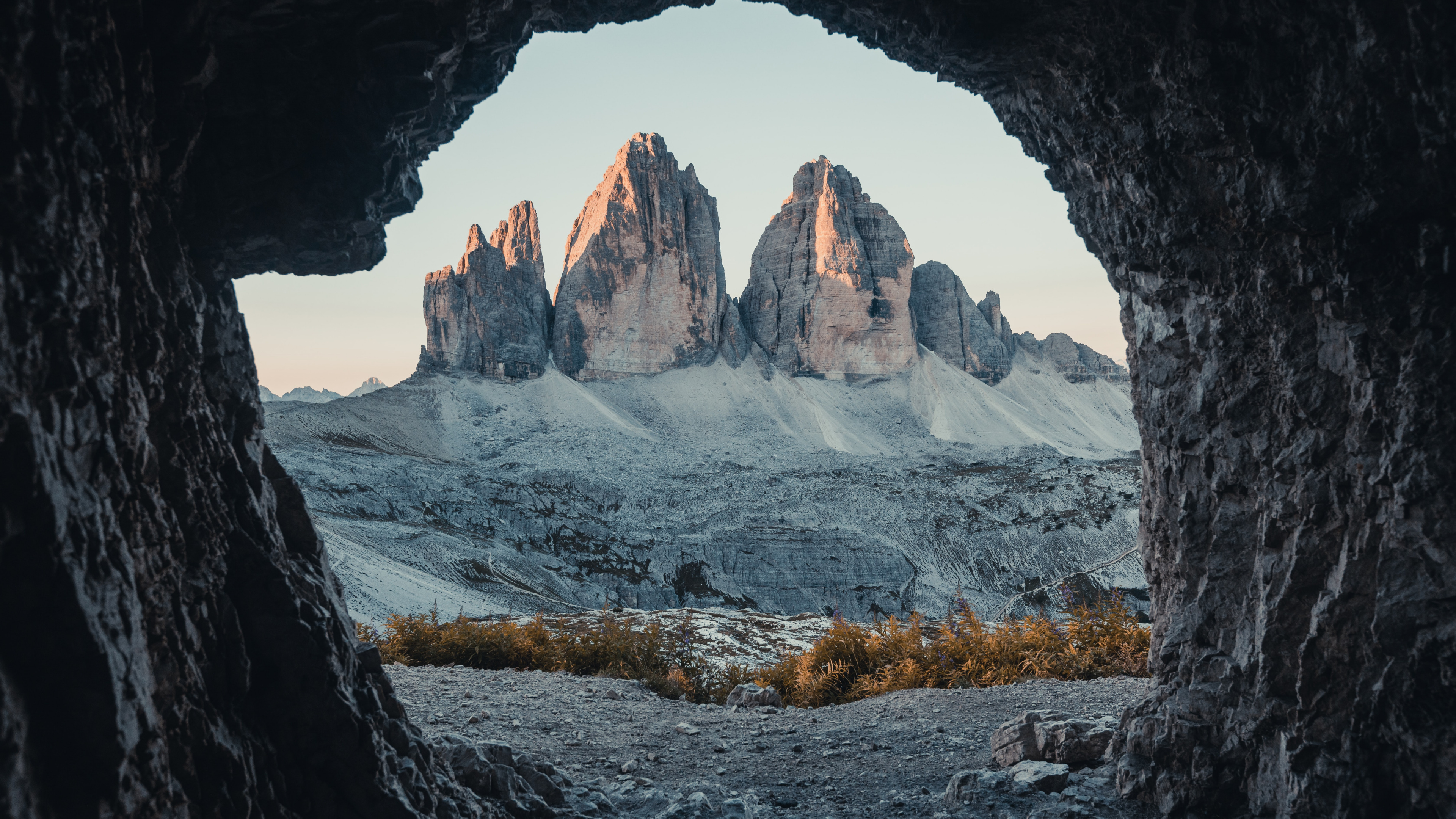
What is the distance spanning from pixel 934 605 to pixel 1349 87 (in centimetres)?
3321

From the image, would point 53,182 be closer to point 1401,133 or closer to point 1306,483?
point 1401,133

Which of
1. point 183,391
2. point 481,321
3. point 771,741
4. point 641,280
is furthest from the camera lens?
point 641,280

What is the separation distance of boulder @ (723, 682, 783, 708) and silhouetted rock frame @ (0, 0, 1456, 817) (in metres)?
3.89

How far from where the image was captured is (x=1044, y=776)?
452 cm

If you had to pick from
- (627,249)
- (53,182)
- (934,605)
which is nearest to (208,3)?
(53,182)

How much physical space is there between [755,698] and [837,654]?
63.2 inches

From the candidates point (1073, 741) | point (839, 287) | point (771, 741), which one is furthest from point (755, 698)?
point (839, 287)

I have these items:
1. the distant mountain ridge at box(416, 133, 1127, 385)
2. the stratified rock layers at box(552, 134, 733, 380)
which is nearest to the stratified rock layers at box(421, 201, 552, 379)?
the distant mountain ridge at box(416, 133, 1127, 385)

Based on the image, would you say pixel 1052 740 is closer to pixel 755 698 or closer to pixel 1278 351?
pixel 1278 351

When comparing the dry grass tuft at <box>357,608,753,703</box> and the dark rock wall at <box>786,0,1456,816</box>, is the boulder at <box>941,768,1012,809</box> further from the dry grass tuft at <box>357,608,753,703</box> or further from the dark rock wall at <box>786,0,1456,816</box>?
the dry grass tuft at <box>357,608,753,703</box>

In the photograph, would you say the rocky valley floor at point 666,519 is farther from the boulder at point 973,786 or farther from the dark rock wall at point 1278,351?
the dark rock wall at point 1278,351

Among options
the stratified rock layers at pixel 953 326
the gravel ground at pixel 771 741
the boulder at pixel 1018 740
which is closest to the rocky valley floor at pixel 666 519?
the gravel ground at pixel 771 741

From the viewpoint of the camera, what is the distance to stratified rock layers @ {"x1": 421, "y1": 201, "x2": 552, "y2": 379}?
87.8 meters

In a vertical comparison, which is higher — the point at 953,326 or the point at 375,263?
the point at 953,326
